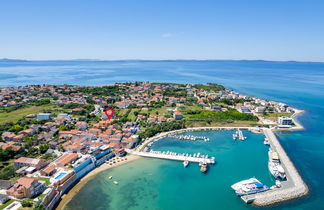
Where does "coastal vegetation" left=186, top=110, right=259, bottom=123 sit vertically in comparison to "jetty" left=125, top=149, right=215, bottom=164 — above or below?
above

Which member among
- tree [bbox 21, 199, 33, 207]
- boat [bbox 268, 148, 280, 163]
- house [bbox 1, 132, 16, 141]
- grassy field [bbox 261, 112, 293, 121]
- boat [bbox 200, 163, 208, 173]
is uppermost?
house [bbox 1, 132, 16, 141]

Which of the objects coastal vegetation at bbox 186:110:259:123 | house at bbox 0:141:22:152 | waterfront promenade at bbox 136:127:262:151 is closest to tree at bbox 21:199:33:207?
house at bbox 0:141:22:152

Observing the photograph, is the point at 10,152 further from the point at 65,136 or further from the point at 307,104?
the point at 307,104

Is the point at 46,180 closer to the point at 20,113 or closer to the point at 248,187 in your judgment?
the point at 248,187

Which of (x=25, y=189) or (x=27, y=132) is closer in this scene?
(x=25, y=189)

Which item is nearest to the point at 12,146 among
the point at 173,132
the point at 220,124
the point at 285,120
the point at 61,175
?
the point at 61,175

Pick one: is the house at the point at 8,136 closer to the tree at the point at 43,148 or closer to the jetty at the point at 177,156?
the tree at the point at 43,148

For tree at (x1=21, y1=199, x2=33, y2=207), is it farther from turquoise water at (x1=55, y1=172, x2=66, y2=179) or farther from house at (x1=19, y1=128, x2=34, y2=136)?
house at (x1=19, y1=128, x2=34, y2=136)
